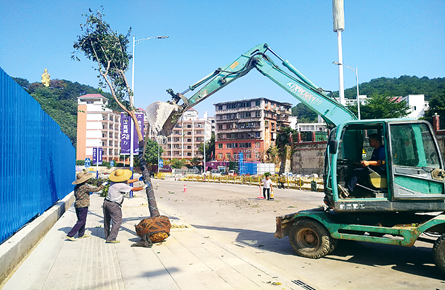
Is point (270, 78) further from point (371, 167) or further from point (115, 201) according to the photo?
point (115, 201)

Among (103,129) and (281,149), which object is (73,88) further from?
(281,149)

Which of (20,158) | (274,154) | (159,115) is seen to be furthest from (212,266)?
(274,154)

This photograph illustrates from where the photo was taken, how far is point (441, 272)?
5.45 m

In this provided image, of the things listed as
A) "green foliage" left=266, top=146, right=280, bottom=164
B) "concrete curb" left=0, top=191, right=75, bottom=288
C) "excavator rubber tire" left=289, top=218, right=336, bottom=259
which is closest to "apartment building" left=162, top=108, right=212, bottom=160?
"green foliage" left=266, top=146, right=280, bottom=164

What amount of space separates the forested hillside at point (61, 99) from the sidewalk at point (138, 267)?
6327 cm

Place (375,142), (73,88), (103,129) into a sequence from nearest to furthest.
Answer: (375,142) < (103,129) < (73,88)

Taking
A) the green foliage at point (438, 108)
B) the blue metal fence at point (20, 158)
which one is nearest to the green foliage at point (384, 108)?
the green foliage at point (438, 108)

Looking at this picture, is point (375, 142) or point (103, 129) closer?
point (375, 142)

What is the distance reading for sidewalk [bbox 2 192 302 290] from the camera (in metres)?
4.76

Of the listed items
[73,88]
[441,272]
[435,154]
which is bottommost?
[441,272]

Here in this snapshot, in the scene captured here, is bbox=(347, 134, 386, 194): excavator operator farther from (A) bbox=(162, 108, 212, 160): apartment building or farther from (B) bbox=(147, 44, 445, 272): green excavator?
(A) bbox=(162, 108, 212, 160): apartment building

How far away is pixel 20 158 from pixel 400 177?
26.4ft

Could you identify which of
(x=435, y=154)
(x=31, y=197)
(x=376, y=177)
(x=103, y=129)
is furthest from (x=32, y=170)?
(x=103, y=129)

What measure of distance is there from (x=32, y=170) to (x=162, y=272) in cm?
502
